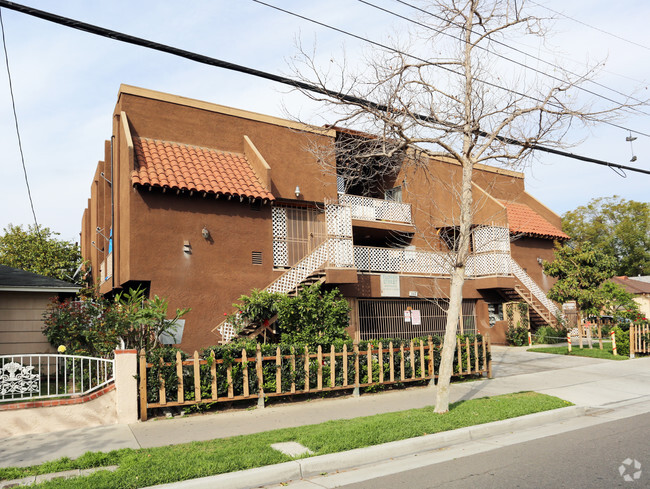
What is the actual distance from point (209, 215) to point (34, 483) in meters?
11.0

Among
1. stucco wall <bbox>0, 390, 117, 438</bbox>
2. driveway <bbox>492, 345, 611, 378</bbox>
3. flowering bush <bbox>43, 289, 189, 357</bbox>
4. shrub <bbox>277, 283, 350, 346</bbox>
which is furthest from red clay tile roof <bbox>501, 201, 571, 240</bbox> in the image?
stucco wall <bbox>0, 390, 117, 438</bbox>

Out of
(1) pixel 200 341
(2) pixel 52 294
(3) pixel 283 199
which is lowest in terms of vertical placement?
(1) pixel 200 341

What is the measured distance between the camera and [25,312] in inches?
585

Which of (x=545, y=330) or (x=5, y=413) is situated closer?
(x=5, y=413)

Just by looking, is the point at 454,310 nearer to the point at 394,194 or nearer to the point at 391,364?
the point at 391,364

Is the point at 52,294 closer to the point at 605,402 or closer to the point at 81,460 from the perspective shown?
the point at 81,460

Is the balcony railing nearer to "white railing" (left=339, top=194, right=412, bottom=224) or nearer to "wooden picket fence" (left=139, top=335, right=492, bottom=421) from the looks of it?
"white railing" (left=339, top=194, right=412, bottom=224)

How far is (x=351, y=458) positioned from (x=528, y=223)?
21510 mm

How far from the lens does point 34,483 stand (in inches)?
246

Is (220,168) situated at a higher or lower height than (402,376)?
higher

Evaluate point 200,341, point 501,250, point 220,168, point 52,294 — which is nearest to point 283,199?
point 220,168

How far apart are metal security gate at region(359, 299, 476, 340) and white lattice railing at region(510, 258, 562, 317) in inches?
99.5

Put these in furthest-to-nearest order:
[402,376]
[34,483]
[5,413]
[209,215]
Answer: [209,215]
[402,376]
[5,413]
[34,483]

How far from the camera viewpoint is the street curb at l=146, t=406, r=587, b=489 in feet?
20.7
